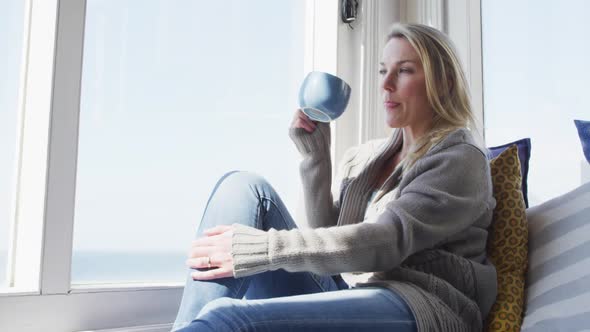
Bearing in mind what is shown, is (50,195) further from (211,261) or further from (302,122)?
(302,122)

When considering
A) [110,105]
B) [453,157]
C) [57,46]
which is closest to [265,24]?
[110,105]

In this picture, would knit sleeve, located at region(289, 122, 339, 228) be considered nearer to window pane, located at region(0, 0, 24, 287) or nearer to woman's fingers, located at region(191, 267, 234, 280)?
woman's fingers, located at region(191, 267, 234, 280)

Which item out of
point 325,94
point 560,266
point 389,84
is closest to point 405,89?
point 389,84

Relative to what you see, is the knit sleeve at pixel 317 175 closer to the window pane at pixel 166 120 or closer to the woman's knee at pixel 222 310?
the window pane at pixel 166 120

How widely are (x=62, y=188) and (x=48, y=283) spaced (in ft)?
0.68

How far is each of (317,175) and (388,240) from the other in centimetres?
54

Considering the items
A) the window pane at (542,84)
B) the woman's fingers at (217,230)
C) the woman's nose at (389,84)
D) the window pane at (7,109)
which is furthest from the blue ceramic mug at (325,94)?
the window pane at (542,84)

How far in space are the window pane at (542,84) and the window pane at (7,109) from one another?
4.58ft

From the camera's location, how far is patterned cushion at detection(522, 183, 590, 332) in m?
1.20

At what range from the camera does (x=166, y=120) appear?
71.3 inches

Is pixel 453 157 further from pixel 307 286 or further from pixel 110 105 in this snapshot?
pixel 110 105

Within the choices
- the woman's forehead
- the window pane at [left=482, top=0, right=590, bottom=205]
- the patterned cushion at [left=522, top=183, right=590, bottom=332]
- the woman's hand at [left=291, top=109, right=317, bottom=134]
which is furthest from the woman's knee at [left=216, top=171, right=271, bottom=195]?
the window pane at [left=482, top=0, right=590, bottom=205]

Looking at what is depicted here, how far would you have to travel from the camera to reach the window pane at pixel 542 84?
1.89m

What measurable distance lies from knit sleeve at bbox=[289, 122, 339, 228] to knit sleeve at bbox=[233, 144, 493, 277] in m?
0.38
